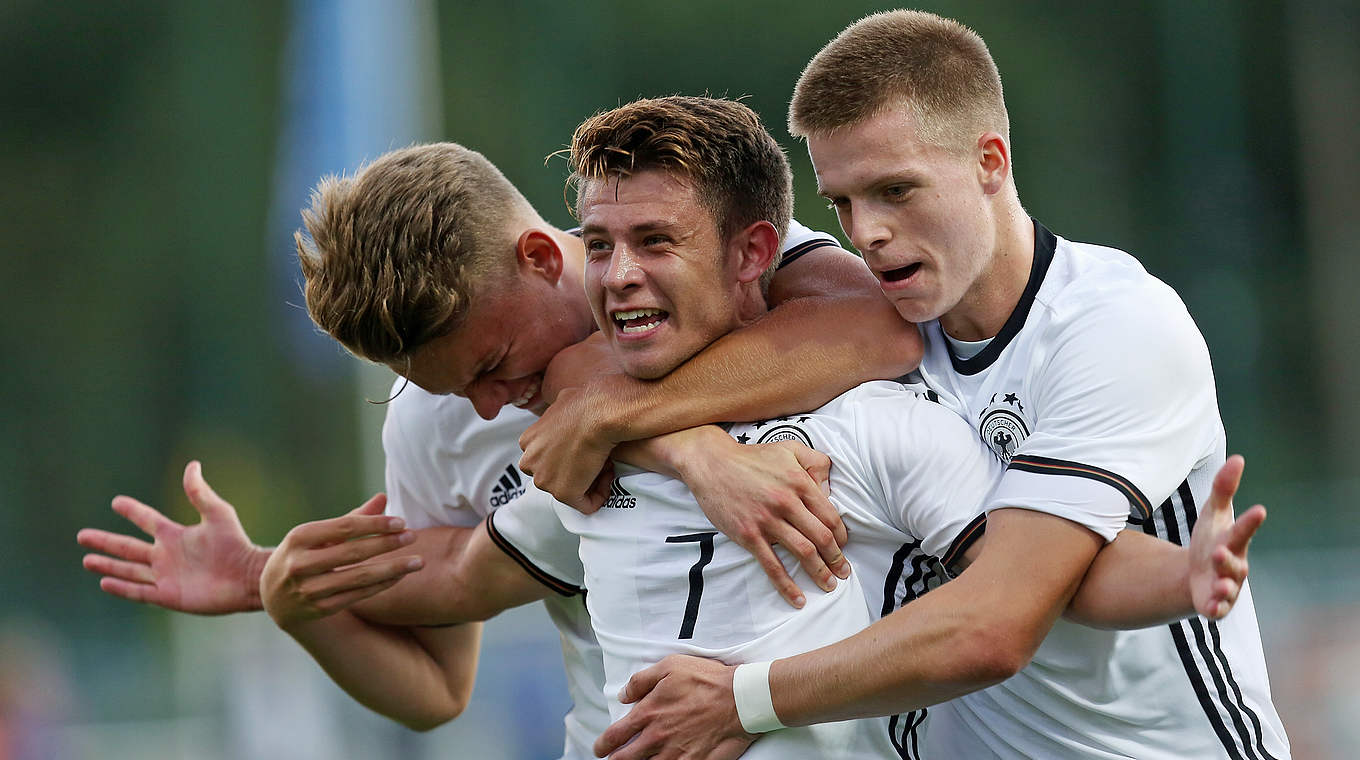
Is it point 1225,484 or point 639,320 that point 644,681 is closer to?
point 639,320

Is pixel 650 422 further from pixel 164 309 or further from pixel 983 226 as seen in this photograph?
pixel 164 309

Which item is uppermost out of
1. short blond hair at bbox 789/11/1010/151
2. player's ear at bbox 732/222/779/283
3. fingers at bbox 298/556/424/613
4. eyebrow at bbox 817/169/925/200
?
short blond hair at bbox 789/11/1010/151

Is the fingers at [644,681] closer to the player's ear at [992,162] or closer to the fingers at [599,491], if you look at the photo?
the fingers at [599,491]

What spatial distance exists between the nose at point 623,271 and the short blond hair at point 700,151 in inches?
7.2

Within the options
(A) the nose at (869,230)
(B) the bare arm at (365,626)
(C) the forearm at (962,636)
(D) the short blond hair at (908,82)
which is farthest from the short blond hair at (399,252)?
(C) the forearm at (962,636)

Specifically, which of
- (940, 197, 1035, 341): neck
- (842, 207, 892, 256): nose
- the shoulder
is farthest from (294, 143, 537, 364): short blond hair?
the shoulder

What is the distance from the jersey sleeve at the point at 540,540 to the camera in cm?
364

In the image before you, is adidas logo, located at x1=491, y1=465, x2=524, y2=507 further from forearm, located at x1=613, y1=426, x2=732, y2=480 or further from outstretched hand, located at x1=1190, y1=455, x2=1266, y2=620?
outstretched hand, located at x1=1190, y1=455, x2=1266, y2=620

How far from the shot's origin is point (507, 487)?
4191 mm

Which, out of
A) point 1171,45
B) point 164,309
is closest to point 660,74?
point 1171,45

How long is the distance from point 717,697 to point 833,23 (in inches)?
568

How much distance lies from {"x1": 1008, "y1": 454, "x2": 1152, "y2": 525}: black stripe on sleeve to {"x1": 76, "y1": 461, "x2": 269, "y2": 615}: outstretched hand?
2.40 meters

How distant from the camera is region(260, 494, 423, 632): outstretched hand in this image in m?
3.84

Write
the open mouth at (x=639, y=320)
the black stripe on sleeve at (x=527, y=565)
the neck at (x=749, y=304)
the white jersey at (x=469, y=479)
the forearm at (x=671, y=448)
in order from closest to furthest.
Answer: the forearm at (x=671, y=448), the open mouth at (x=639, y=320), the neck at (x=749, y=304), the black stripe on sleeve at (x=527, y=565), the white jersey at (x=469, y=479)
